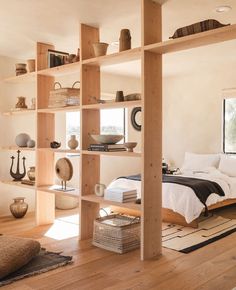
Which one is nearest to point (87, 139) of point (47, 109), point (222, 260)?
point (47, 109)

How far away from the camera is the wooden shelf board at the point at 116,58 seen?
330 cm

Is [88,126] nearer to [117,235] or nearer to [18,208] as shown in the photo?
[117,235]

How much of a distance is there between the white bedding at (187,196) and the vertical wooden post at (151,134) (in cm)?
115

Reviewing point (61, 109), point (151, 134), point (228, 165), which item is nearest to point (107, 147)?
point (151, 134)

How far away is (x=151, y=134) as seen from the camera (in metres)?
3.27

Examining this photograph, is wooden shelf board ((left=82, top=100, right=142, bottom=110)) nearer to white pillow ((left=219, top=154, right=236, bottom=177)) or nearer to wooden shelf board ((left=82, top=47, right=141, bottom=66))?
wooden shelf board ((left=82, top=47, right=141, bottom=66))

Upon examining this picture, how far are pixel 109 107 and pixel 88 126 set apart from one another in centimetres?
44

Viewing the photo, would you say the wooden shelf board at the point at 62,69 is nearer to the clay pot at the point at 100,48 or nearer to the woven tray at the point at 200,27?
the clay pot at the point at 100,48

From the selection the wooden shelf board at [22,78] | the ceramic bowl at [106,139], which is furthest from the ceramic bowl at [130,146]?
the wooden shelf board at [22,78]

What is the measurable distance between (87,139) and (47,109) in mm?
758

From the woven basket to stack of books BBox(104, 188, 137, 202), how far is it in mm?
256

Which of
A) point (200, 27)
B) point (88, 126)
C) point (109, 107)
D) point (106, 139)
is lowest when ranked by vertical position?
point (106, 139)

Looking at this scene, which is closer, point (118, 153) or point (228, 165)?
point (118, 153)

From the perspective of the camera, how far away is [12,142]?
5309 mm
